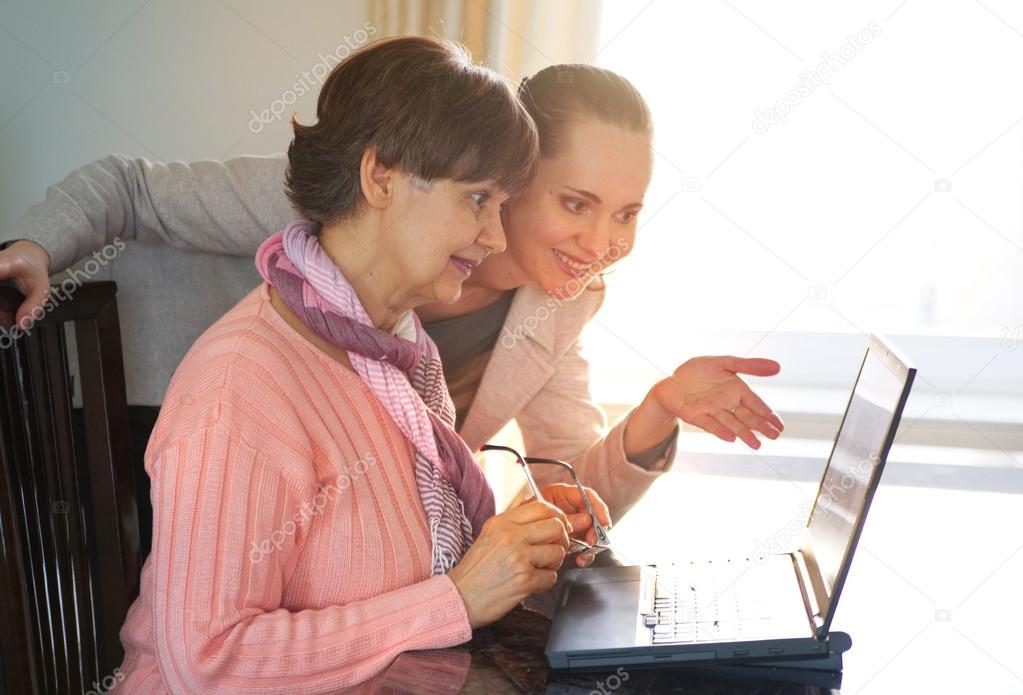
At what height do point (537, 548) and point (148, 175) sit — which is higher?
point (148, 175)

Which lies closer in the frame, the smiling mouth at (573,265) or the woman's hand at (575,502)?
the woman's hand at (575,502)

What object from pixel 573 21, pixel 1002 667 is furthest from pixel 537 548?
pixel 573 21

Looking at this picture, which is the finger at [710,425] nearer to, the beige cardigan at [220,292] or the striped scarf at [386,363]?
the beige cardigan at [220,292]

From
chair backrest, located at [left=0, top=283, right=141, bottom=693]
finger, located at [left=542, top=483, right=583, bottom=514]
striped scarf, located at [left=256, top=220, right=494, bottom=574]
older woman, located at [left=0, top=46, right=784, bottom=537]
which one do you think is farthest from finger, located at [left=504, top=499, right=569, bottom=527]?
chair backrest, located at [left=0, top=283, right=141, bottom=693]

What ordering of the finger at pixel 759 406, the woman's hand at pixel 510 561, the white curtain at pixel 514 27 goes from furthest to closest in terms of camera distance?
the white curtain at pixel 514 27 → the finger at pixel 759 406 → the woman's hand at pixel 510 561

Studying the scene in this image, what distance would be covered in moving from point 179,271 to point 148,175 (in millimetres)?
134

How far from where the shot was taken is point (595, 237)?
138cm

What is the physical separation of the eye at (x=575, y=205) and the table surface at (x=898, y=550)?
1.36 feet

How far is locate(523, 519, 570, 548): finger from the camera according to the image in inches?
37.3

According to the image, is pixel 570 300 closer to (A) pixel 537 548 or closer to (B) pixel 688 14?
(A) pixel 537 548

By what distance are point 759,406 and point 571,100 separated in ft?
1.50
